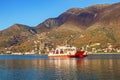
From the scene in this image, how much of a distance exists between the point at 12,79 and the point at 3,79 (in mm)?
3407

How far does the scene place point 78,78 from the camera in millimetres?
106188

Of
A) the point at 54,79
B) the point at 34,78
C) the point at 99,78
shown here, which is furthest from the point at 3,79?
the point at 99,78

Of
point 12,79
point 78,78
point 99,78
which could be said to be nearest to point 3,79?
point 12,79

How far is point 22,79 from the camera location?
106750 millimetres

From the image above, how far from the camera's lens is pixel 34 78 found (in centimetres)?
10962

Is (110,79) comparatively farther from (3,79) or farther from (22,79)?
(3,79)

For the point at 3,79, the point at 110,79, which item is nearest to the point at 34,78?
the point at 3,79

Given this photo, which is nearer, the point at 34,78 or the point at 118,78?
the point at 118,78

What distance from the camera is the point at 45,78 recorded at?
10856 cm

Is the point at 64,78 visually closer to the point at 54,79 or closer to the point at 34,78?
the point at 54,79

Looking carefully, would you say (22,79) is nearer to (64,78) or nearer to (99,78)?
(64,78)

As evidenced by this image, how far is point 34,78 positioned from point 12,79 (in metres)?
7.77

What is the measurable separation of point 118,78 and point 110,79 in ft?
10.6

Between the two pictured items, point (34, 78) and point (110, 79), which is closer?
point (110, 79)
